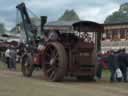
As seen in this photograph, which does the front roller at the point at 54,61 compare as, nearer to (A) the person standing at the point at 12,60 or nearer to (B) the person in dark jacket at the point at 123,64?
(B) the person in dark jacket at the point at 123,64

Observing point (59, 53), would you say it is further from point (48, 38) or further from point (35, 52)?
point (35, 52)

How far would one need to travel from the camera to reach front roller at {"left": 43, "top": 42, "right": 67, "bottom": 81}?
1889cm

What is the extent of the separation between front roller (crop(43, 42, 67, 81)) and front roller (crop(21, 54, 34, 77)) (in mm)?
1596

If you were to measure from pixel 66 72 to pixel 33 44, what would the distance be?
361 centimetres

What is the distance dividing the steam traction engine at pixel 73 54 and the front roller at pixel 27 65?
101cm

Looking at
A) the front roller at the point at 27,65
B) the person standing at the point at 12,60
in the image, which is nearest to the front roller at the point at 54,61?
the front roller at the point at 27,65

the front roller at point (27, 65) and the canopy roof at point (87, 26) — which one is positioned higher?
the canopy roof at point (87, 26)

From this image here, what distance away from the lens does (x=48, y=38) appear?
20.1 m

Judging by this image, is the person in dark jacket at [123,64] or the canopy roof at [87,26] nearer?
the canopy roof at [87,26]

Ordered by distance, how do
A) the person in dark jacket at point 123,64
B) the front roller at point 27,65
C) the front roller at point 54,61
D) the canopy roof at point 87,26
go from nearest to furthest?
the front roller at point 54,61 < the canopy roof at point 87,26 < the person in dark jacket at point 123,64 < the front roller at point 27,65

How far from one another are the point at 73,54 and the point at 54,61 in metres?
0.85

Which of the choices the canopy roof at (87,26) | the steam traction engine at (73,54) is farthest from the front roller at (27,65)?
the canopy roof at (87,26)

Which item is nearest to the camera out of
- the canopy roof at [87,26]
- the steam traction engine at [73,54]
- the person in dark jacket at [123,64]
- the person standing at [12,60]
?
the steam traction engine at [73,54]

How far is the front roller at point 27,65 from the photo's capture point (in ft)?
70.8
